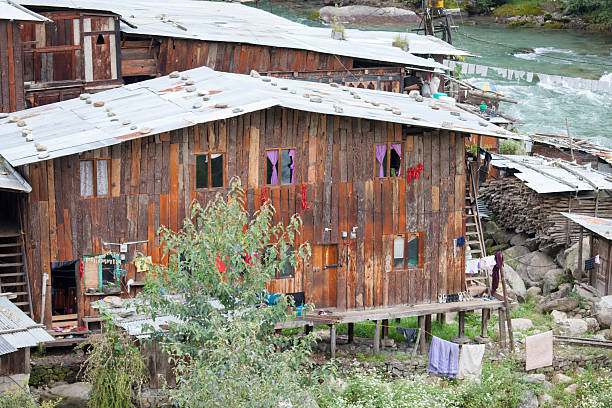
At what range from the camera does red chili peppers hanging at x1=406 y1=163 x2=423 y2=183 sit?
2309cm

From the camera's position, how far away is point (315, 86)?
25281 millimetres

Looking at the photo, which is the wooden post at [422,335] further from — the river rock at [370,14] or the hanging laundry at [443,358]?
the river rock at [370,14]

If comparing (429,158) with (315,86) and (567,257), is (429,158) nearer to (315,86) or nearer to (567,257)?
(315,86)

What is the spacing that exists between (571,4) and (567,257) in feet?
114

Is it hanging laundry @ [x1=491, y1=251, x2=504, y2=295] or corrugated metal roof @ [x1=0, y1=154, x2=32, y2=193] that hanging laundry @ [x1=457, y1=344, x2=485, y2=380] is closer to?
hanging laundry @ [x1=491, y1=251, x2=504, y2=295]

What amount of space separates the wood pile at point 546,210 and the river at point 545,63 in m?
10.1

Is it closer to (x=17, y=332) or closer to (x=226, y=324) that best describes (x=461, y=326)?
(x=226, y=324)

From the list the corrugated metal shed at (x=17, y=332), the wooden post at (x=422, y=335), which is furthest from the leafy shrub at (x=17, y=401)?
the wooden post at (x=422, y=335)


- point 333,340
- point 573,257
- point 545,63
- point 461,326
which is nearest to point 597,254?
point 573,257

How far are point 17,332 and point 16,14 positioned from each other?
9.42 metres

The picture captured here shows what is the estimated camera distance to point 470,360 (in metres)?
23.2

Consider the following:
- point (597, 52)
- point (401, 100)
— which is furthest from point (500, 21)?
point (401, 100)

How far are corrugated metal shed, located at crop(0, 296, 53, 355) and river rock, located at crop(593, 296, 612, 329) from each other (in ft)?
51.0

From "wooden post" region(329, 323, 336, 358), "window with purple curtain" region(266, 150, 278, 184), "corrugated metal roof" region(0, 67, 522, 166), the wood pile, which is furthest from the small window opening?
the wood pile
